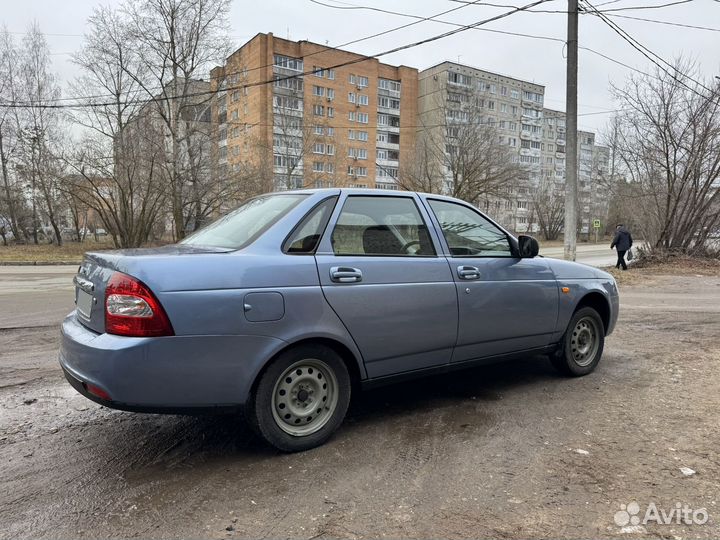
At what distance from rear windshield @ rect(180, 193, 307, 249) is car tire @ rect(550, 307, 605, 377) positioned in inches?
115

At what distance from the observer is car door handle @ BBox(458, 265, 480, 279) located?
12.5 feet

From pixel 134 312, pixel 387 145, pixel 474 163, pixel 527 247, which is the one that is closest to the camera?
pixel 134 312

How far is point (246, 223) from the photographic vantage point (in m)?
3.50

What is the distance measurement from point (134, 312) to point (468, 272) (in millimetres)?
2367

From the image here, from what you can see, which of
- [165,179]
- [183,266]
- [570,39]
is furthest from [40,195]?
[183,266]

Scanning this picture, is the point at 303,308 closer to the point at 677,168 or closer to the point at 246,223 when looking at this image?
the point at 246,223

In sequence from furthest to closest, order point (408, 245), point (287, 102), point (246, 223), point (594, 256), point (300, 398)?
point (287, 102) → point (594, 256) → point (408, 245) → point (246, 223) → point (300, 398)

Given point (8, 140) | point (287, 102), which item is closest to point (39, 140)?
point (8, 140)

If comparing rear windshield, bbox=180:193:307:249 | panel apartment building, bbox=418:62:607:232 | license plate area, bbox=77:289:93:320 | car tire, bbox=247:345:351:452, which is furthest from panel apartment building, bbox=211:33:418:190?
car tire, bbox=247:345:351:452

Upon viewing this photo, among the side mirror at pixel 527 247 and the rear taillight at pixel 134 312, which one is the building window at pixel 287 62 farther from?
the rear taillight at pixel 134 312

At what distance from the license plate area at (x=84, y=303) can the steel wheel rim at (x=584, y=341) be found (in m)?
4.08

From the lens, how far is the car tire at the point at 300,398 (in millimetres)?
2982

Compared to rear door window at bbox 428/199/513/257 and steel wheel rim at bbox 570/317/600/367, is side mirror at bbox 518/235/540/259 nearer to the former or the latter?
rear door window at bbox 428/199/513/257

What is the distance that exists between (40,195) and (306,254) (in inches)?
1503
